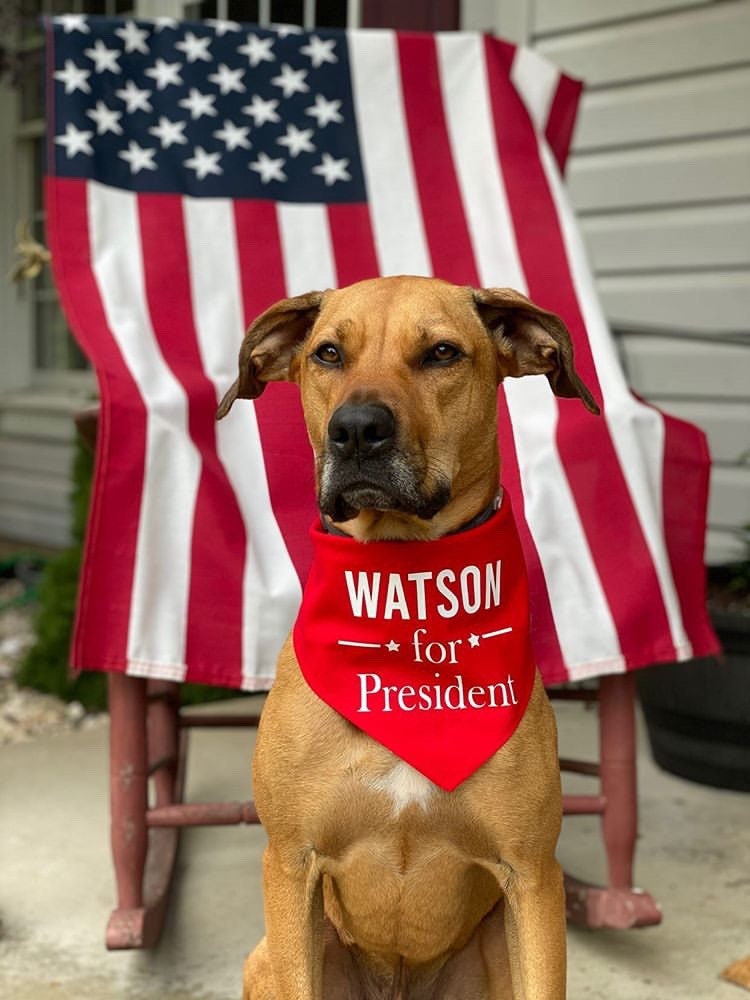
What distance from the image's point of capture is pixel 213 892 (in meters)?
3.16

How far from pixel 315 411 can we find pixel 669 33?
3.00 m

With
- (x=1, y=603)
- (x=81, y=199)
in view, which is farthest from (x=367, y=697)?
(x=1, y=603)

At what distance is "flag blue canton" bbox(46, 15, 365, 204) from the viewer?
3.16 meters

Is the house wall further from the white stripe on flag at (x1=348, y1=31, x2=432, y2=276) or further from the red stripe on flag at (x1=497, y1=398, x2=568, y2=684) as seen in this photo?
the red stripe on flag at (x1=497, y1=398, x2=568, y2=684)

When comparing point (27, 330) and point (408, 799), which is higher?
point (27, 330)

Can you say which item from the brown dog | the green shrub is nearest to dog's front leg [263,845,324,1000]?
the brown dog

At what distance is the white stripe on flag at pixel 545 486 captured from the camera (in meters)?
2.75

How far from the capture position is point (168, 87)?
326cm

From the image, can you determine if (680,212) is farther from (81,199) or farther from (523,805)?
(523,805)

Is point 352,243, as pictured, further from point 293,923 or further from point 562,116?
point 293,923

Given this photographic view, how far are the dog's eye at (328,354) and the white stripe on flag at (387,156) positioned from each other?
1.14 meters

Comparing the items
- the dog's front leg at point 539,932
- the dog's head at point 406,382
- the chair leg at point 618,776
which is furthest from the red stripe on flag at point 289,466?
the dog's front leg at point 539,932

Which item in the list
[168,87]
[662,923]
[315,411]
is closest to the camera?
[315,411]

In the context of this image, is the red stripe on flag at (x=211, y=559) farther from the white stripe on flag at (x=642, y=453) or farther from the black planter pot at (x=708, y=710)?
the black planter pot at (x=708, y=710)
